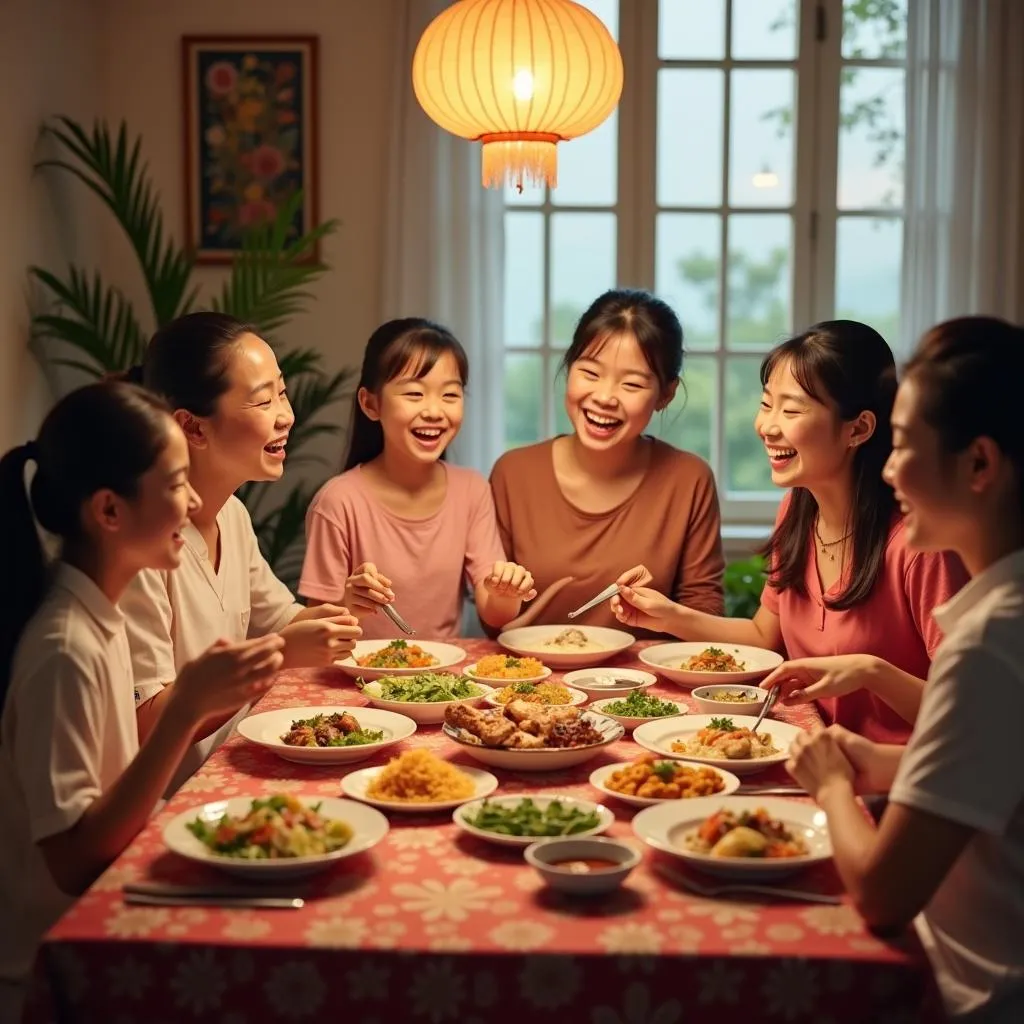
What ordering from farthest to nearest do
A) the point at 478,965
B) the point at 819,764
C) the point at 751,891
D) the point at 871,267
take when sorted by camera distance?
the point at 871,267 → the point at 819,764 → the point at 751,891 → the point at 478,965

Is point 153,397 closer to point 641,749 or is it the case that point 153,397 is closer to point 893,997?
point 641,749

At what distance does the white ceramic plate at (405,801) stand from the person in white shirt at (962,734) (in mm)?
437

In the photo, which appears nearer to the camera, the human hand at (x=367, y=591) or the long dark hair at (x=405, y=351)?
the human hand at (x=367, y=591)

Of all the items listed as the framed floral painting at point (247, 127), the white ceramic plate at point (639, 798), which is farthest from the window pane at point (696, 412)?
the white ceramic plate at point (639, 798)

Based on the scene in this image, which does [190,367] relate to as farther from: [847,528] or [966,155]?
[966,155]

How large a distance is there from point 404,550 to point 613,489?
1.82 feet

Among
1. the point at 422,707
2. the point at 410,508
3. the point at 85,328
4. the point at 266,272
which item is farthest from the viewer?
the point at 266,272

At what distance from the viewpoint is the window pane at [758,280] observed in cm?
483

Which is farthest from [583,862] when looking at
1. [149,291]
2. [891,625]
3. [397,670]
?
[149,291]

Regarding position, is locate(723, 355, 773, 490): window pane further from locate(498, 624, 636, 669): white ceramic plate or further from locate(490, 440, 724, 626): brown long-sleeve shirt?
locate(498, 624, 636, 669): white ceramic plate

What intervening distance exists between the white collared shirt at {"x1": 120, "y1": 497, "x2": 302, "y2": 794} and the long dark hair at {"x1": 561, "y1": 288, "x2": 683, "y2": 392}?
3.08ft

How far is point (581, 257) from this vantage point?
486 centimetres

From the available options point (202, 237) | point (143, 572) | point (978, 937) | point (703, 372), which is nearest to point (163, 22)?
point (202, 237)

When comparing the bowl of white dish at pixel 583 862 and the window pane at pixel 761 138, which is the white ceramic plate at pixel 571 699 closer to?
the bowl of white dish at pixel 583 862
